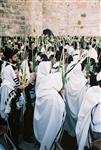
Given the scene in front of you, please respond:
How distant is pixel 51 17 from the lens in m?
20.0

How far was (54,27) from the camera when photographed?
20234 mm

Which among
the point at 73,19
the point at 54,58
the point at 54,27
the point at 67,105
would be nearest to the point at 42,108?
the point at 67,105

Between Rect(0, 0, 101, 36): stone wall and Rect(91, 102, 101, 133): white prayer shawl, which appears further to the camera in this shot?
Rect(0, 0, 101, 36): stone wall

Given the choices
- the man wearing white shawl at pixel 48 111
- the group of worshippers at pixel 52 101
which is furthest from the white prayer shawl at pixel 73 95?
the man wearing white shawl at pixel 48 111

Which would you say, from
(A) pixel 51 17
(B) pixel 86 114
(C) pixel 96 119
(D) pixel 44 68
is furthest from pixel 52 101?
(A) pixel 51 17

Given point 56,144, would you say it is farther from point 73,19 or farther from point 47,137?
point 73,19

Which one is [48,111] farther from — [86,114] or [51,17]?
[51,17]

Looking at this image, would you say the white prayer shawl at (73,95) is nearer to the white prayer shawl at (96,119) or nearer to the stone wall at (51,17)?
the white prayer shawl at (96,119)

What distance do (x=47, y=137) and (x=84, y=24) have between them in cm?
1752

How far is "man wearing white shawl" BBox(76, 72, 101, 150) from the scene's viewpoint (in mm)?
4809

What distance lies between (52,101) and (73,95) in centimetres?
130

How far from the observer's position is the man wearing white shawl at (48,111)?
204 inches

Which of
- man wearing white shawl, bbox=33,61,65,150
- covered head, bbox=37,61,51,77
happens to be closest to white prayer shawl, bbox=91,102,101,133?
man wearing white shawl, bbox=33,61,65,150

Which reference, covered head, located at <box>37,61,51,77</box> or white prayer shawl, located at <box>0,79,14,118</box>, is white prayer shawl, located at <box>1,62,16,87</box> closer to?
white prayer shawl, located at <box>0,79,14,118</box>
